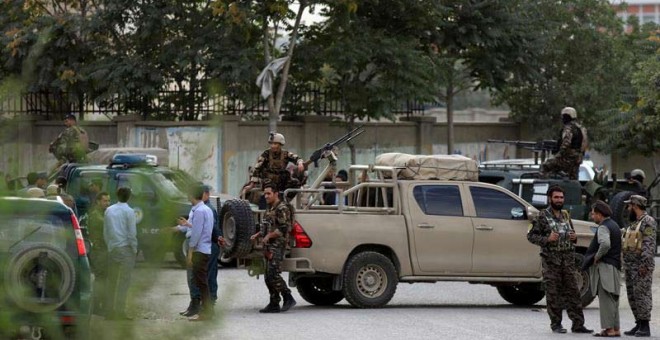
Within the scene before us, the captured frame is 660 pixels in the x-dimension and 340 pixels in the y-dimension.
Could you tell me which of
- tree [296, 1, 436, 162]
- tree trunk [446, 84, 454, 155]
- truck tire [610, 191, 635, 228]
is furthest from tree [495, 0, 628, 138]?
truck tire [610, 191, 635, 228]

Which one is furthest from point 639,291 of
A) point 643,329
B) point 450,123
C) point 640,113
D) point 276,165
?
point 450,123

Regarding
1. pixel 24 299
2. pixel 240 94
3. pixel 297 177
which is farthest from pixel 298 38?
pixel 24 299

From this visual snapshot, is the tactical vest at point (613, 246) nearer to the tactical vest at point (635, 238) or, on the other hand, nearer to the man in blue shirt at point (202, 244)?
the tactical vest at point (635, 238)

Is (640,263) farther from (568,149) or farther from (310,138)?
(310,138)

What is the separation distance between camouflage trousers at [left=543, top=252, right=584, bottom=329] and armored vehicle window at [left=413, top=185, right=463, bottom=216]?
2556mm

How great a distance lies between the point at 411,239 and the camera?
17047 millimetres

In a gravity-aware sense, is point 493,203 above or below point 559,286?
above

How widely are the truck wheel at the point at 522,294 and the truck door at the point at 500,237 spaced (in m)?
0.82

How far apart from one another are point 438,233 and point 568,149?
4.50 meters

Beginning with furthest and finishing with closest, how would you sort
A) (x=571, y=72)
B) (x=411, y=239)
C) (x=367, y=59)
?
1. (x=571, y=72)
2. (x=367, y=59)
3. (x=411, y=239)

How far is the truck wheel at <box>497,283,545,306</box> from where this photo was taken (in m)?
18.2

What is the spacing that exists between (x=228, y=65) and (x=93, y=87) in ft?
10.4

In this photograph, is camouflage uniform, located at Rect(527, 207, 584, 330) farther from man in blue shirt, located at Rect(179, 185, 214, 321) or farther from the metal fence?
the metal fence

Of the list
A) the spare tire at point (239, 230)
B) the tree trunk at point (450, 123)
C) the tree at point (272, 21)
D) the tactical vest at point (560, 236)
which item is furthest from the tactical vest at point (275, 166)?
the tree trunk at point (450, 123)
